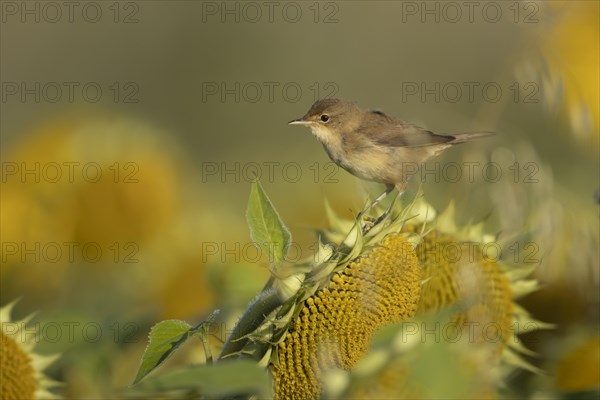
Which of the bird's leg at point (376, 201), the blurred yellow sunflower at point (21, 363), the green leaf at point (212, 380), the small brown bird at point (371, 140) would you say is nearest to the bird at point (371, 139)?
the small brown bird at point (371, 140)

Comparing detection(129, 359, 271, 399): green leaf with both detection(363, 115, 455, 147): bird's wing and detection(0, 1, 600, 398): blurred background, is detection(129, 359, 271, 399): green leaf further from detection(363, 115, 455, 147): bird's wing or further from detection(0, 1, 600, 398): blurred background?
detection(363, 115, 455, 147): bird's wing

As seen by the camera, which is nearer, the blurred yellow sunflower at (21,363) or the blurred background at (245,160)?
the blurred yellow sunflower at (21,363)

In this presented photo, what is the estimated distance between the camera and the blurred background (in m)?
2.04

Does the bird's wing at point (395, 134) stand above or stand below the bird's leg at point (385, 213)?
below

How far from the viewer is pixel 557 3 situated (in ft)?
8.35

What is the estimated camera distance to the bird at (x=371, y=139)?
9.46 feet

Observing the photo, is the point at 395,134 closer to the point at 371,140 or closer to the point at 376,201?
the point at 371,140

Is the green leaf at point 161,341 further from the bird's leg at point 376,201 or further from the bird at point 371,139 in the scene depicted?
the bird at point 371,139

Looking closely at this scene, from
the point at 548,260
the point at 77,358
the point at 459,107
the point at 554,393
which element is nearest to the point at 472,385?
the point at 554,393

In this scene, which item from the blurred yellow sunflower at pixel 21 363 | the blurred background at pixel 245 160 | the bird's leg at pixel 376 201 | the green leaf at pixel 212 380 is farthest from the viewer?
the blurred background at pixel 245 160

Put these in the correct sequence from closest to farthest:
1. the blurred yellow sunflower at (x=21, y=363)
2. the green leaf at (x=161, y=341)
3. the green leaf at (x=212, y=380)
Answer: the green leaf at (x=212, y=380), the green leaf at (x=161, y=341), the blurred yellow sunflower at (x=21, y=363)

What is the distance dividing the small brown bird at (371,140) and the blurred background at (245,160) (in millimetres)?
79

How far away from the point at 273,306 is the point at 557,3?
141 cm

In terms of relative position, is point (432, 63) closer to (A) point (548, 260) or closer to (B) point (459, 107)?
(B) point (459, 107)
